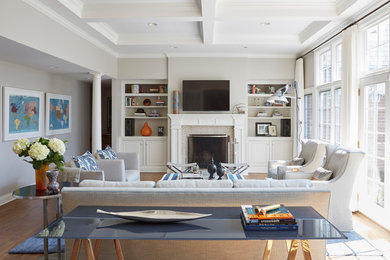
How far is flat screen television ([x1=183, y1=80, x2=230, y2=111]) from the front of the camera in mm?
7855

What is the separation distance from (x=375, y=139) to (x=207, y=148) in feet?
13.2

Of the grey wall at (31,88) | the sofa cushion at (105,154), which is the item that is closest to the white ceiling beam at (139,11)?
the grey wall at (31,88)

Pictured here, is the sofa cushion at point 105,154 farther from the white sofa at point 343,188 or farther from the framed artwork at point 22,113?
the white sofa at point 343,188

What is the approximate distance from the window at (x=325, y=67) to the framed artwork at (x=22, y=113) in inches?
212

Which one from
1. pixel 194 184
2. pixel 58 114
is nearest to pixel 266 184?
pixel 194 184

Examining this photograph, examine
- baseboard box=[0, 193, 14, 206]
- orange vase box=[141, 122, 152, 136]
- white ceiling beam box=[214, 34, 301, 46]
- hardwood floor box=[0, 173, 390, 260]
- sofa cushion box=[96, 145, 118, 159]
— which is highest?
white ceiling beam box=[214, 34, 301, 46]

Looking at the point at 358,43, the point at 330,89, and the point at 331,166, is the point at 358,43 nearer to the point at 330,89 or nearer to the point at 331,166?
the point at 330,89

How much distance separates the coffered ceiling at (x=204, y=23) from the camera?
4.83 m

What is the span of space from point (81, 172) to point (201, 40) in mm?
3744

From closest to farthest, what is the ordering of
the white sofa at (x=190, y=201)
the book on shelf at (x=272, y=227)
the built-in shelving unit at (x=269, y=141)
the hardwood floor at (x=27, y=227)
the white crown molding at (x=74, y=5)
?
1. the book on shelf at (x=272, y=227)
2. the white sofa at (x=190, y=201)
3. the hardwood floor at (x=27, y=227)
4. the white crown molding at (x=74, y=5)
5. the built-in shelving unit at (x=269, y=141)

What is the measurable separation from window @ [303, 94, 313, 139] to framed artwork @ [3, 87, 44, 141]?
5.45 metres

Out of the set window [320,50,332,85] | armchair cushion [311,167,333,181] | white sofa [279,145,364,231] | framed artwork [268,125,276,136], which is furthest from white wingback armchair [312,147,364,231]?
framed artwork [268,125,276,136]

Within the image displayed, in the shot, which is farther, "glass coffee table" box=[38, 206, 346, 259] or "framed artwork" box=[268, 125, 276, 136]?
"framed artwork" box=[268, 125, 276, 136]

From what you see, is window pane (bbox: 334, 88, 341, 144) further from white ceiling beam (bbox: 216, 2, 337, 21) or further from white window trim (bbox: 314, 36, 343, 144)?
white ceiling beam (bbox: 216, 2, 337, 21)
